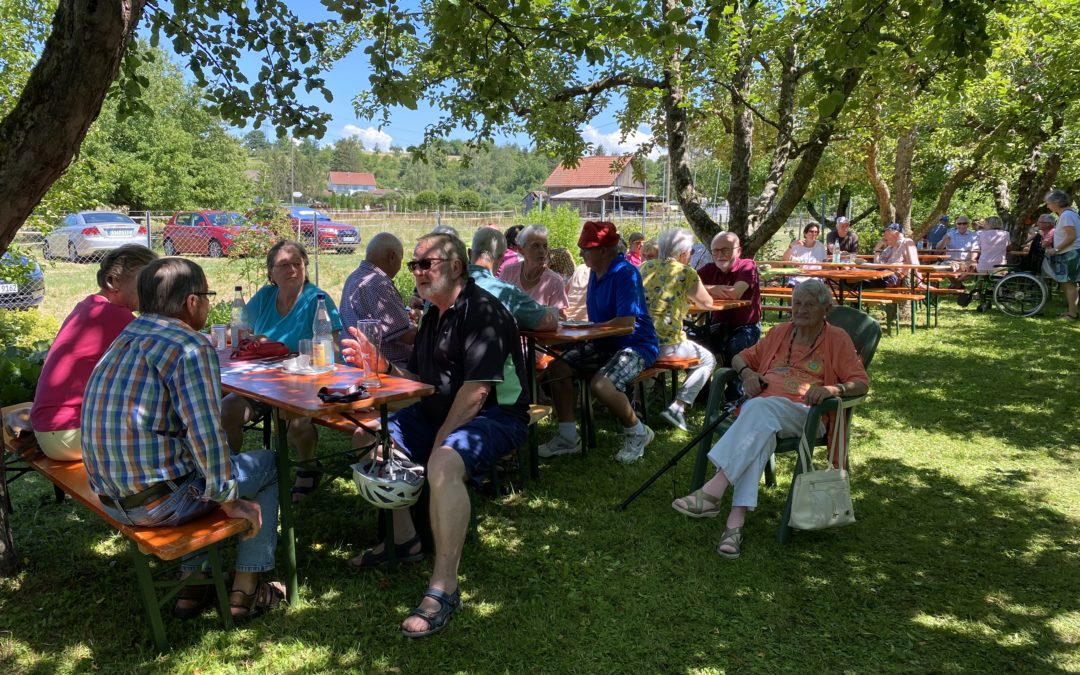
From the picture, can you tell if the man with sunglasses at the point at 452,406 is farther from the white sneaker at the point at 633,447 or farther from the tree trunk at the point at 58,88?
the white sneaker at the point at 633,447

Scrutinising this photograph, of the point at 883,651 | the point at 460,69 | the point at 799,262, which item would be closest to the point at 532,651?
the point at 883,651

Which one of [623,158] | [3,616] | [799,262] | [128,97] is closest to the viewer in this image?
[3,616]

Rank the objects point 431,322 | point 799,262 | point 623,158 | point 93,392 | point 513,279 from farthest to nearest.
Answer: point 799,262 < point 623,158 < point 513,279 < point 431,322 < point 93,392

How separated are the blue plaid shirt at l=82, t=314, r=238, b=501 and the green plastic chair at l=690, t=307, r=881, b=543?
8.03ft

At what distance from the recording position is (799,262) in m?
10.3

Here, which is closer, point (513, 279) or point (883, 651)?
point (883, 651)

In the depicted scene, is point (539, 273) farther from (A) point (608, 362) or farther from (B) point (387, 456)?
(B) point (387, 456)

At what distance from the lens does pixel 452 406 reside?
307 cm

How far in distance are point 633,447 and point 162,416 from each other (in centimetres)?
292

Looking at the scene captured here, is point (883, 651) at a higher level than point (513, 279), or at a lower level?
lower

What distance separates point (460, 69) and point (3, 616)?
467 centimetres

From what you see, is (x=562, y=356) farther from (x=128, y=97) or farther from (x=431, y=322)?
(x=128, y=97)

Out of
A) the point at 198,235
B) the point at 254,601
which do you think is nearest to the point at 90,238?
the point at 198,235

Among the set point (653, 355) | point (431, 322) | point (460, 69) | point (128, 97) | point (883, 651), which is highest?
point (460, 69)
